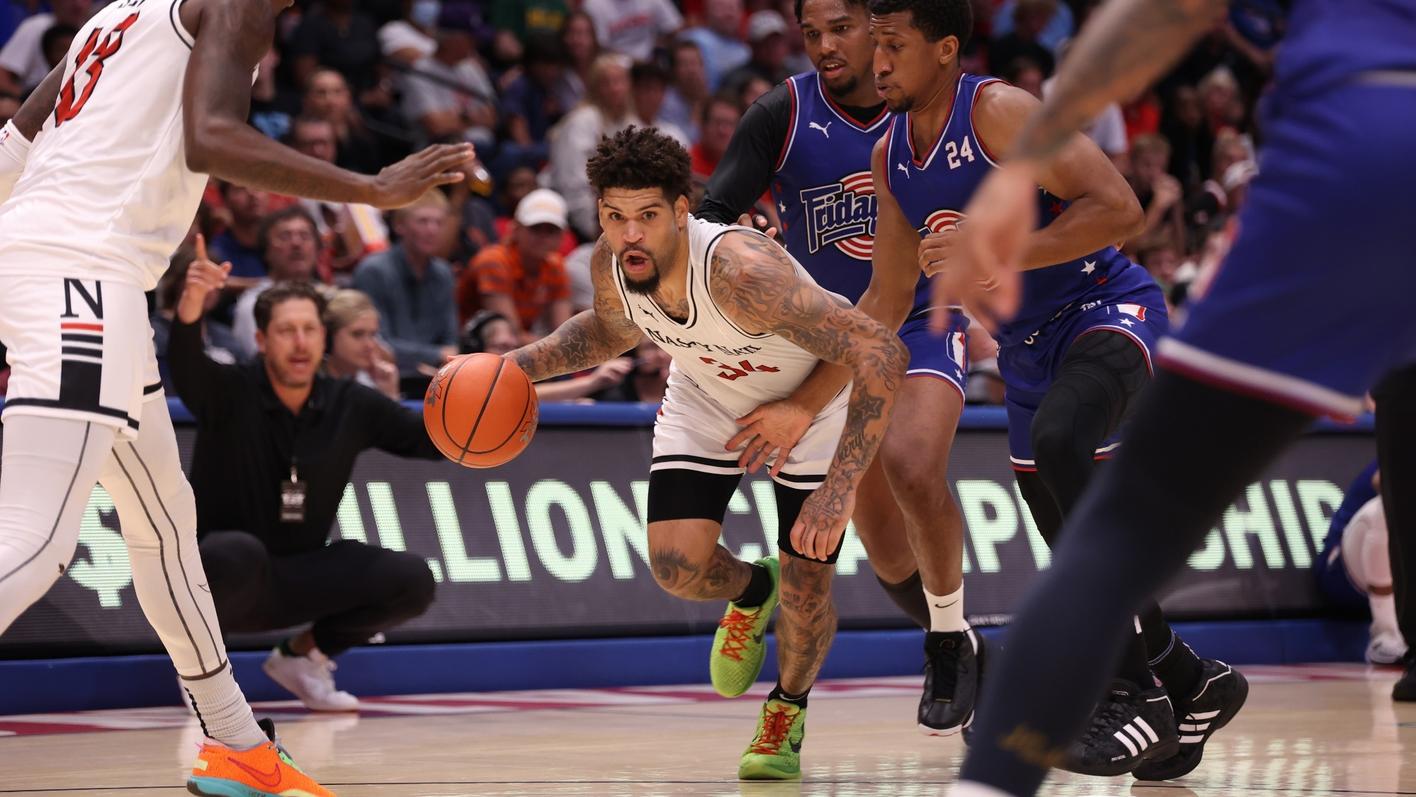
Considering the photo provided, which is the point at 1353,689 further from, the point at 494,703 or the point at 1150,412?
the point at 1150,412

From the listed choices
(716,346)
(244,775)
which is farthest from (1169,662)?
(244,775)

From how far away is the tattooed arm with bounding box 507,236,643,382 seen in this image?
5551mm

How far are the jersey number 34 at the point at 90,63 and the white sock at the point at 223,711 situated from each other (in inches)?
56.2

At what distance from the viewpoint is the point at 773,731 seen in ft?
17.4

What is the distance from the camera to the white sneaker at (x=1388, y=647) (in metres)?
8.99

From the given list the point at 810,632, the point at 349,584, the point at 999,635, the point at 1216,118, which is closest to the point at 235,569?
the point at 349,584

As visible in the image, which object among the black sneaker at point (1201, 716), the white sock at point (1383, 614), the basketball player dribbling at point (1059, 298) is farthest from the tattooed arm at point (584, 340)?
the white sock at point (1383, 614)

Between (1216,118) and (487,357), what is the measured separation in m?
12.1

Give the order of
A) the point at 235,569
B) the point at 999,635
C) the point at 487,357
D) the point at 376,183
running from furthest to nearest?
1. the point at 999,635
2. the point at 235,569
3. the point at 487,357
4. the point at 376,183

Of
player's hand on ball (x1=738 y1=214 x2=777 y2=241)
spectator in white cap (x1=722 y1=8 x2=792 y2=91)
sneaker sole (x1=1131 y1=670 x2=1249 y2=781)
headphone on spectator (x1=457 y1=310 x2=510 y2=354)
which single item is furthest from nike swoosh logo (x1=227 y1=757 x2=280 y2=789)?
spectator in white cap (x1=722 y1=8 x2=792 y2=91)

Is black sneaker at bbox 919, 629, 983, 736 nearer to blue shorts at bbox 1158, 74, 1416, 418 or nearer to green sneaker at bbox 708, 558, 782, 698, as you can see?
green sneaker at bbox 708, 558, 782, 698

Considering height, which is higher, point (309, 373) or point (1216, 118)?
point (309, 373)

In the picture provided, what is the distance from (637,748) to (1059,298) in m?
2.04

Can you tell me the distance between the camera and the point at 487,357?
541 centimetres
